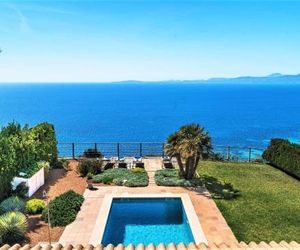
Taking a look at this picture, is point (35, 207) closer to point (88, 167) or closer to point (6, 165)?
point (6, 165)

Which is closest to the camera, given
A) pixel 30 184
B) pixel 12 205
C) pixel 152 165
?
pixel 12 205

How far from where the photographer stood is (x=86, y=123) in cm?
9231

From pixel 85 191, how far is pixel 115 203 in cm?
198

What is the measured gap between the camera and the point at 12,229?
12.2m

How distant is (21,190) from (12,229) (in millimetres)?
4369

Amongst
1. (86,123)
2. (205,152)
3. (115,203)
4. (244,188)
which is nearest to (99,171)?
(115,203)

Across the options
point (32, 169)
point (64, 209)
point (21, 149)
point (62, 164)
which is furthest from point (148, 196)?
point (62, 164)

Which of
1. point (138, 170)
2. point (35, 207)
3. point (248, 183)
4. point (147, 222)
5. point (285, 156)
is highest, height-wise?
point (285, 156)

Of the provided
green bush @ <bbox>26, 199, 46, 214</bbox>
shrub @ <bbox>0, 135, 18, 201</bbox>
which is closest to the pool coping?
green bush @ <bbox>26, 199, 46, 214</bbox>

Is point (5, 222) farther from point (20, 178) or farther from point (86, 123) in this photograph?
point (86, 123)

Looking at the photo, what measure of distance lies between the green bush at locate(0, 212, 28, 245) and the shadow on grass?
901 cm

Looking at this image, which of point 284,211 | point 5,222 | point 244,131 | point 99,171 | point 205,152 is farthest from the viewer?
point 244,131

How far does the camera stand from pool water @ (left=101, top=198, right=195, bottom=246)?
1319 cm

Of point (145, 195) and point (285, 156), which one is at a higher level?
point (285, 156)
